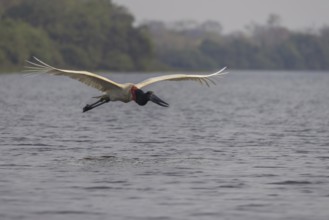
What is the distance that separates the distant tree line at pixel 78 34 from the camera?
13138cm

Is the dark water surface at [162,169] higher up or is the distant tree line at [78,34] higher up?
the distant tree line at [78,34]

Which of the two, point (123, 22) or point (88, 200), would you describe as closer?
point (88, 200)

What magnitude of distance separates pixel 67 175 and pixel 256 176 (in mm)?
3599

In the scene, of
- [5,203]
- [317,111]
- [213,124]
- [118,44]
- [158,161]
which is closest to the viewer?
[5,203]

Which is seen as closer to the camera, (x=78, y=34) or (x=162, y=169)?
(x=162, y=169)

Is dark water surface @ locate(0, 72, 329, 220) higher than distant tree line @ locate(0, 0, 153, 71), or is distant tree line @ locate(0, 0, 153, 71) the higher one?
distant tree line @ locate(0, 0, 153, 71)

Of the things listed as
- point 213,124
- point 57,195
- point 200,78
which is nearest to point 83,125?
point 213,124

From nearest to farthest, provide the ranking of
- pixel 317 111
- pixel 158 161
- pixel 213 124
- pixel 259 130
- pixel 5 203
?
pixel 5 203 < pixel 158 161 < pixel 259 130 < pixel 213 124 < pixel 317 111

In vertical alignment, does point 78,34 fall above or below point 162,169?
above

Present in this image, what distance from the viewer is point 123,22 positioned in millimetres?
157875

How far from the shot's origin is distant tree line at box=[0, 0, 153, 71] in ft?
431

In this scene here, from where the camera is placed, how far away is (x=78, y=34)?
145250mm

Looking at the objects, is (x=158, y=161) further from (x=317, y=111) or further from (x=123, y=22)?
(x=123, y=22)

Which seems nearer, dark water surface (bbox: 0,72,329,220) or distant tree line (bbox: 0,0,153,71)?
dark water surface (bbox: 0,72,329,220)
